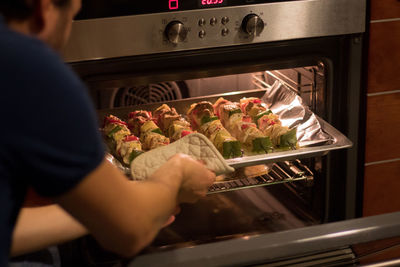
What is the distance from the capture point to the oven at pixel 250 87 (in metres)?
1.31

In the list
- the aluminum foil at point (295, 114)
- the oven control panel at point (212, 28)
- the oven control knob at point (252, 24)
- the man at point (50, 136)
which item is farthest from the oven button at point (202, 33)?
the man at point (50, 136)

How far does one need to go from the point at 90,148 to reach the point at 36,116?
0.09m

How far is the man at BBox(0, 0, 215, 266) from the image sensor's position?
81cm

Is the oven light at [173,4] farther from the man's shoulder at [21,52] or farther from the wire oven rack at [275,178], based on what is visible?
the man's shoulder at [21,52]

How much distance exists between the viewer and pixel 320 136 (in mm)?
1735

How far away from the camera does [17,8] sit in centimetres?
85

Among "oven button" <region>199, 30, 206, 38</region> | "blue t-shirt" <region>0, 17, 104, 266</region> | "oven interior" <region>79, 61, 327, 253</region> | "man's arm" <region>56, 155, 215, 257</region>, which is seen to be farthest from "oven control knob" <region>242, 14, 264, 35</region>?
"blue t-shirt" <region>0, 17, 104, 266</region>

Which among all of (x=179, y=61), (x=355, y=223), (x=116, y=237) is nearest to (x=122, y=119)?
(x=179, y=61)

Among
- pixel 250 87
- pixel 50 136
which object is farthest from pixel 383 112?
pixel 50 136

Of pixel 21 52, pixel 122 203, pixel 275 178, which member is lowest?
pixel 275 178

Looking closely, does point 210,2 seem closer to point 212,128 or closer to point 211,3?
point 211,3

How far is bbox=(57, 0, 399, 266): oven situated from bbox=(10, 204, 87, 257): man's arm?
196mm

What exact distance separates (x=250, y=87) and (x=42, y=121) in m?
1.35

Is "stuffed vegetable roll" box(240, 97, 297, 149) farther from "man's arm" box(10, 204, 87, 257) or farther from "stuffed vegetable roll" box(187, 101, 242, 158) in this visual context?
"man's arm" box(10, 204, 87, 257)
